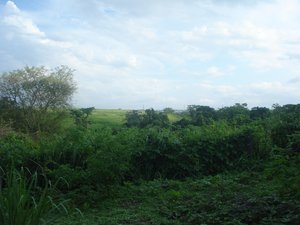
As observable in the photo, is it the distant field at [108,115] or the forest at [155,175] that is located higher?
the distant field at [108,115]

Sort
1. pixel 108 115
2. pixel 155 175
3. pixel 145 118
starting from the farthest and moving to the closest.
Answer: pixel 108 115
pixel 145 118
pixel 155 175

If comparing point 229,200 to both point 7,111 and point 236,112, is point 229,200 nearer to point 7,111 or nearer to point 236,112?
point 236,112

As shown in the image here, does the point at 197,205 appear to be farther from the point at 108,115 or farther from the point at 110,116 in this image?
the point at 108,115

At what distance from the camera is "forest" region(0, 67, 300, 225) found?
481 cm

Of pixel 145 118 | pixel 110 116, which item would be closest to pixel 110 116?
pixel 110 116

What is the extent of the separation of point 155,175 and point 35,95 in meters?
16.2

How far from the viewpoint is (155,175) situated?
10062 millimetres

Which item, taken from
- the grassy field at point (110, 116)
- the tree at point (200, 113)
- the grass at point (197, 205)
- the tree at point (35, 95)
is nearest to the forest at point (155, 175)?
the grass at point (197, 205)

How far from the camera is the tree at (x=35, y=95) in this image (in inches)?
935

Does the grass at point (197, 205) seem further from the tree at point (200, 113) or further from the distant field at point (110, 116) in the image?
Result: the distant field at point (110, 116)

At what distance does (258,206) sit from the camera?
5562mm

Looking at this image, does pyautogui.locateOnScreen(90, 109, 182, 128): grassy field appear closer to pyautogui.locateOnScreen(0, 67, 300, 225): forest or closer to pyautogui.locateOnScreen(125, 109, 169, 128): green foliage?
pyautogui.locateOnScreen(125, 109, 169, 128): green foliage

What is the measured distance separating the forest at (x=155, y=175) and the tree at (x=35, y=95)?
36.3 feet

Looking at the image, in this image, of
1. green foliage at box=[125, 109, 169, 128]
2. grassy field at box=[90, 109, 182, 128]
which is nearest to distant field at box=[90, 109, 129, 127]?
grassy field at box=[90, 109, 182, 128]
